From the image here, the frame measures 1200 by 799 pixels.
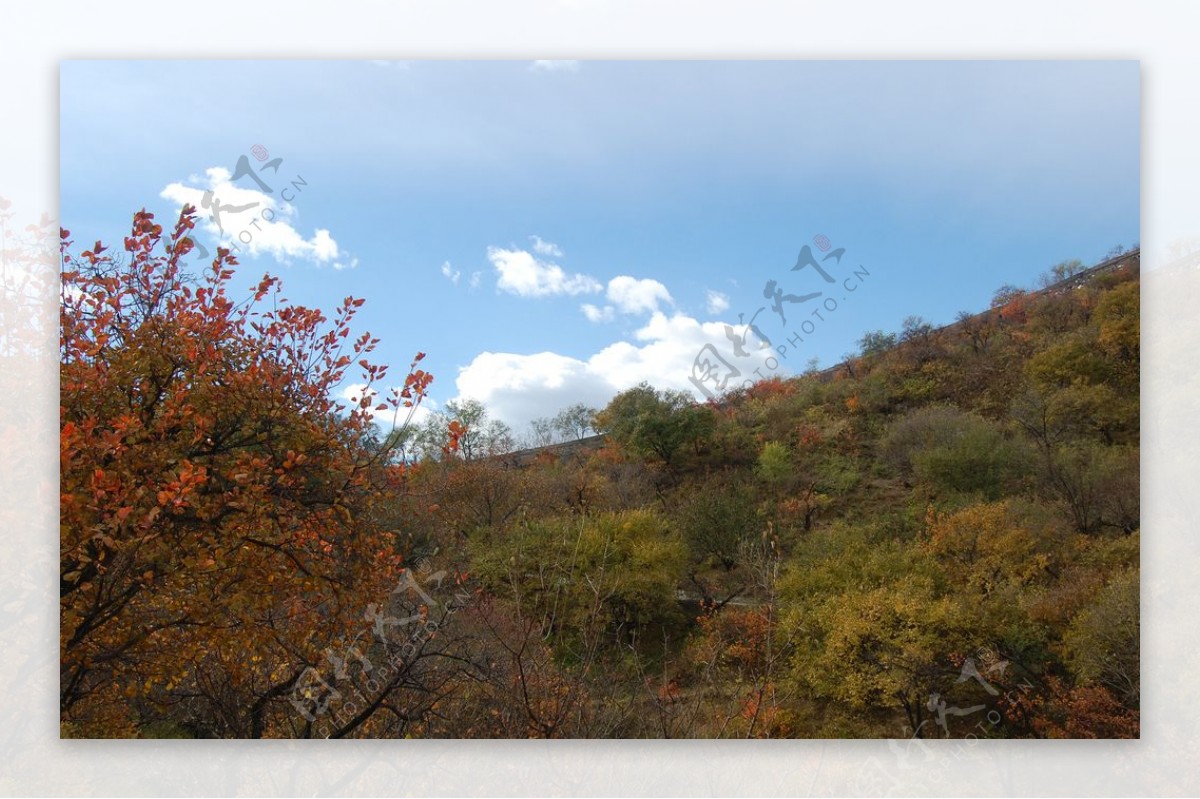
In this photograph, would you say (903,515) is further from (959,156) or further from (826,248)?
(959,156)

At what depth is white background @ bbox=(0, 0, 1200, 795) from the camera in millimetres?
3559

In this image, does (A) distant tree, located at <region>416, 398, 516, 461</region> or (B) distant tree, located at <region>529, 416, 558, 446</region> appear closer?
(A) distant tree, located at <region>416, 398, 516, 461</region>

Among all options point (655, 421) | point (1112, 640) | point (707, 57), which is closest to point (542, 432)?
point (655, 421)

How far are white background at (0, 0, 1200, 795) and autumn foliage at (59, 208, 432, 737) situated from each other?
0.90 ft

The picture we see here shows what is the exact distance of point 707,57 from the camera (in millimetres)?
3734

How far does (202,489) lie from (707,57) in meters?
2.95

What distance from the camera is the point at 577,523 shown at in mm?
4723

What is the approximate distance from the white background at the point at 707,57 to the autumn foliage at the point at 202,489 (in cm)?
27

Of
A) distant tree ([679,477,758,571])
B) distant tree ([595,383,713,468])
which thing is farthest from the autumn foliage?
distant tree ([679,477,758,571])

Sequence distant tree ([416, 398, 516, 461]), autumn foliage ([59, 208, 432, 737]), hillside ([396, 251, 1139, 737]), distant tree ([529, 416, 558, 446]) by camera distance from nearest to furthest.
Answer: autumn foliage ([59, 208, 432, 737]), hillside ([396, 251, 1139, 737]), distant tree ([416, 398, 516, 461]), distant tree ([529, 416, 558, 446])

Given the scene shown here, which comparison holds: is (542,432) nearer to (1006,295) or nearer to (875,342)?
(875,342)

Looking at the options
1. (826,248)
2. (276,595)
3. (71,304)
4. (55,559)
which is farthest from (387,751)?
(826,248)

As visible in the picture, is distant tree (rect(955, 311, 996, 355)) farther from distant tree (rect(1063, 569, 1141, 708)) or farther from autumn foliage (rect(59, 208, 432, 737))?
autumn foliage (rect(59, 208, 432, 737))

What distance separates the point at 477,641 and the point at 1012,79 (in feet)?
12.5
